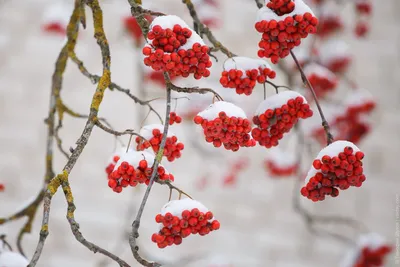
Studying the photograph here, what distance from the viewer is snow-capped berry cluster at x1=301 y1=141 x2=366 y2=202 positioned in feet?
1.74

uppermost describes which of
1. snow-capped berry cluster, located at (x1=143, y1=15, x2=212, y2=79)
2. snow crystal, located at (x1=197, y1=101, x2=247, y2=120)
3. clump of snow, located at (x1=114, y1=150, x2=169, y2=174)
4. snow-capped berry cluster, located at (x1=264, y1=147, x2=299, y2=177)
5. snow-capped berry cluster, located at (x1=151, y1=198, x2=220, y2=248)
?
snow-capped berry cluster, located at (x1=264, y1=147, x2=299, y2=177)

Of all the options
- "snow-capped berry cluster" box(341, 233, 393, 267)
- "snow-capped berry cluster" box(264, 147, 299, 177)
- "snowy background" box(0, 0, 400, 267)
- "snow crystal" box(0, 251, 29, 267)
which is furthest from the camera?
"snowy background" box(0, 0, 400, 267)

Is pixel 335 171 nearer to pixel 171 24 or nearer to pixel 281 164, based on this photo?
pixel 171 24

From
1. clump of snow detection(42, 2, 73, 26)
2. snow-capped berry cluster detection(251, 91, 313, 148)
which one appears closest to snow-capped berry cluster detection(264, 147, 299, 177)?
clump of snow detection(42, 2, 73, 26)

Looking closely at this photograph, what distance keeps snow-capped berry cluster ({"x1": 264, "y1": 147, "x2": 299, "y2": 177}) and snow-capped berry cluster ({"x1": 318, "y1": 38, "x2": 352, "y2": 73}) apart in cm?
31

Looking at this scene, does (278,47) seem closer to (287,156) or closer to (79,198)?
(287,156)

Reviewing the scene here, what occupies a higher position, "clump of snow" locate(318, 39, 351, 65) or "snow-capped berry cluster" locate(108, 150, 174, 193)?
"clump of snow" locate(318, 39, 351, 65)

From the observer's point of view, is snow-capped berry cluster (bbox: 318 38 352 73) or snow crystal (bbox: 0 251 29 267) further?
snow-capped berry cluster (bbox: 318 38 352 73)

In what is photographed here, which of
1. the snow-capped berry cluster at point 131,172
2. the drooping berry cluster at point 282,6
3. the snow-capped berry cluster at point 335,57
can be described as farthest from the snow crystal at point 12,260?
the snow-capped berry cluster at point 335,57

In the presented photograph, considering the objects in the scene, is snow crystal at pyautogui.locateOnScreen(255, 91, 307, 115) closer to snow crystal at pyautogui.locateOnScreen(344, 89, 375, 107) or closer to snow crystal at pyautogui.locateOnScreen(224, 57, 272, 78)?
snow crystal at pyautogui.locateOnScreen(224, 57, 272, 78)

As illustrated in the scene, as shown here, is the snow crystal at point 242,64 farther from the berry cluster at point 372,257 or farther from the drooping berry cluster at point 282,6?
the berry cluster at point 372,257

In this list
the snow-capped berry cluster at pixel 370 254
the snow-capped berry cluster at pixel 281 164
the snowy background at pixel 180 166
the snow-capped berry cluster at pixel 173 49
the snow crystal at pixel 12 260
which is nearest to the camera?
the snow-capped berry cluster at pixel 173 49

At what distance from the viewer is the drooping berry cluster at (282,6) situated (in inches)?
20.8

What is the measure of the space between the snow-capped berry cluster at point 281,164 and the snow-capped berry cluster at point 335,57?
0.31 m
